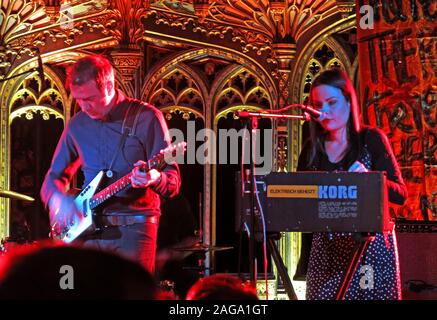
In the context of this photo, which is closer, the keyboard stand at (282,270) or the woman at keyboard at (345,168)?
the keyboard stand at (282,270)

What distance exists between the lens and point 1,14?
36.4 feet

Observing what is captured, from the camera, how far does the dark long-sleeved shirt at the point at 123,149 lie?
520cm

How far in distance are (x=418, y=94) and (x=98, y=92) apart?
2.85 meters

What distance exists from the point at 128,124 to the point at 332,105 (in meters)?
1.45

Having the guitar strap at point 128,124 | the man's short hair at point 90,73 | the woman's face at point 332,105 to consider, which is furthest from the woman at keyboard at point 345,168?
the man's short hair at point 90,73

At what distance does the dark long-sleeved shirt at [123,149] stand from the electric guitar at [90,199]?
0.19 feet

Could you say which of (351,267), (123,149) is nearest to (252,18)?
(123,149)

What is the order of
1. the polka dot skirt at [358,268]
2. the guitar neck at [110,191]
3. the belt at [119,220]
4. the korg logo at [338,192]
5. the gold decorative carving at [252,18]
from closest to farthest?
the korg logo at [338,192] → the polka dot skirt at [358,268] → the guitar neck at [110,191] → the belt at [119,220] → the gold decorative carving at [252,18]

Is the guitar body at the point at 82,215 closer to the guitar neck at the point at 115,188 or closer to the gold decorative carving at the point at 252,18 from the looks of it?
the guitar neck at the point at 115,188

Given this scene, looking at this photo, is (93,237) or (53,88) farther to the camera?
(53,88)

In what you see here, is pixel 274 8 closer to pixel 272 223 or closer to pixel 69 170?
pixel 69 170

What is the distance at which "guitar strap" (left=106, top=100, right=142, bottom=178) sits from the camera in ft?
17.2

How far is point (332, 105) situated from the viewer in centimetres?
422

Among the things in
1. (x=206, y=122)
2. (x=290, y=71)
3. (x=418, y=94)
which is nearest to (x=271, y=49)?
(x=290, y=71)
